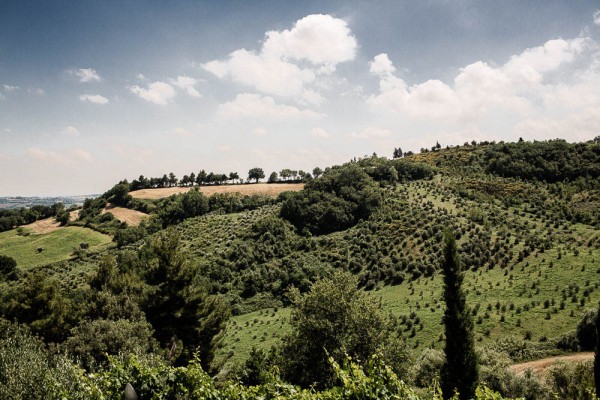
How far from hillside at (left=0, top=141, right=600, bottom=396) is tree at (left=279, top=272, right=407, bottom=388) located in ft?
18.5

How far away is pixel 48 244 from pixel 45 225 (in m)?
25.0

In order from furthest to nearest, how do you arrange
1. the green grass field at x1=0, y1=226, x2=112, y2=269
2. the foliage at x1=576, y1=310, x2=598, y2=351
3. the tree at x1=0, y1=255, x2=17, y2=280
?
the green grass field at x1=0, y1=226, x2=112, y2=269 < the tree at x1=0, y1=255, x2=17, y2=280 < the foliage at x1=576, y1=310, x2=598, y2=351

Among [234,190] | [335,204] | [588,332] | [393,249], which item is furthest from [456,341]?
[234,190]

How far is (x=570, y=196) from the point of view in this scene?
76.2m

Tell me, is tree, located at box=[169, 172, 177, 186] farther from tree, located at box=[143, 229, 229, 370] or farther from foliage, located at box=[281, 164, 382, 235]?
tree, located at box=[143, 229, 229, 370]

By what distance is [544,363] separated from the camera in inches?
1045

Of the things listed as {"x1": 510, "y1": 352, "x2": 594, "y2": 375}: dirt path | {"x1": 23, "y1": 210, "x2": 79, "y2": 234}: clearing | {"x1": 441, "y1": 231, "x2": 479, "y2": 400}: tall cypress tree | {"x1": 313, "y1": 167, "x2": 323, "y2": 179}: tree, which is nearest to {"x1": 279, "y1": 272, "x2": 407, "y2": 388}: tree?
{"x1": 441, "y1": 231, "x2": 479, "y2": 400}: tall cypress tree

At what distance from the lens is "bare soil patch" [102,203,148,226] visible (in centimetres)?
11241

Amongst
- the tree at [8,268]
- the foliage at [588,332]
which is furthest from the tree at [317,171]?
the foliage at [588,332]

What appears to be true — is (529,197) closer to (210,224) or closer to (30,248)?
(210,224)

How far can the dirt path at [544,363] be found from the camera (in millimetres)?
24483

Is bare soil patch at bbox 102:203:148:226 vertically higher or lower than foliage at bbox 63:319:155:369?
higher

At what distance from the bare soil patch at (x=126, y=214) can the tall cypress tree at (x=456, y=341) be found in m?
109

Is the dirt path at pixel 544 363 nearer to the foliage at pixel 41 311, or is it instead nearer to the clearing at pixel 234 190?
the foliage at pixel 41 311
